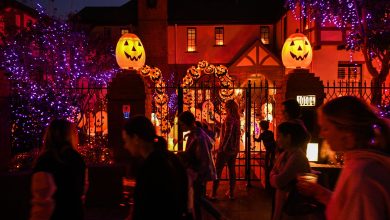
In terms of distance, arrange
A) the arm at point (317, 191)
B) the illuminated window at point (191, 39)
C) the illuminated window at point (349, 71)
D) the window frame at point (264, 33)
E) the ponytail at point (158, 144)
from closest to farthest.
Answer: the arm at point (317, 191) < the ponytail at point (158, 144) < the illuminated window at point (349, 71) < the illuminated window at point (191, 39) < the window frame at point (264, 33)

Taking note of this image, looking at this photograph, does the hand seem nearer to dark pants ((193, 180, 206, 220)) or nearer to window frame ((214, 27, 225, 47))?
dark pants ((193, 180, 206, 220))

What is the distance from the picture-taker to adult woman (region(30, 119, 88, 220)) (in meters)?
3.68

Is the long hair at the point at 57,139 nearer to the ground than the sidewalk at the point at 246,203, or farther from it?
farther from it

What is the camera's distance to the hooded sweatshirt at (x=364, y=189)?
2.03m

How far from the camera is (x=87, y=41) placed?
2170cm

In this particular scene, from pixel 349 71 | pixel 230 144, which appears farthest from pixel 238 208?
pixel 349 71

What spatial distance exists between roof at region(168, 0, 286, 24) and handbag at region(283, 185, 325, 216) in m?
26.8

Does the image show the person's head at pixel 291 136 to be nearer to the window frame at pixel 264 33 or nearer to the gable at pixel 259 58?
the gable at pixel 259 58

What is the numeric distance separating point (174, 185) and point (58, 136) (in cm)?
145

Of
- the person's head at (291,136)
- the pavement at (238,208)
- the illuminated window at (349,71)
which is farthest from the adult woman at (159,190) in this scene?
the illuminated window at (349,71)

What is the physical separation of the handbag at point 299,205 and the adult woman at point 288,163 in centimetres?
23

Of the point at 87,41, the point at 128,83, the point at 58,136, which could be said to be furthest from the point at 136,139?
the point at 87,41

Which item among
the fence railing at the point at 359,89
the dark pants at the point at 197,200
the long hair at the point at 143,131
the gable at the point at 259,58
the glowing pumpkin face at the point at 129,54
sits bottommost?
the dark pants at the point at 197,200

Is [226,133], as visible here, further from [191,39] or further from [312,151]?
[191,39]
